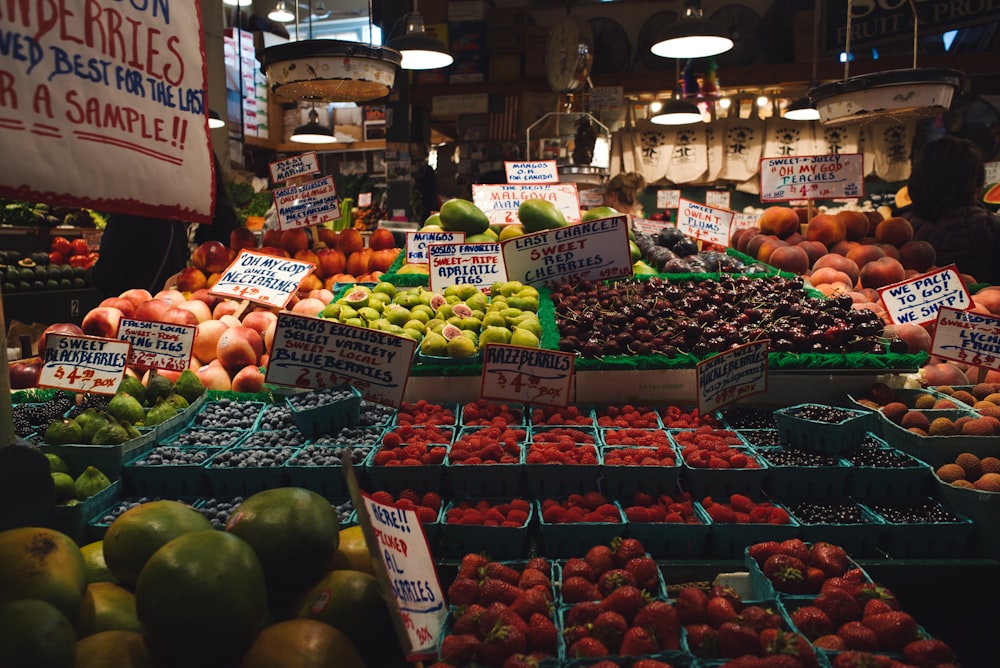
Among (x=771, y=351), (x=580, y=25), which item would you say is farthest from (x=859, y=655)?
(x=580, y=25)

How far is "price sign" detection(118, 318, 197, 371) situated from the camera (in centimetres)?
281

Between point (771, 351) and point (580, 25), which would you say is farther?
point (580, 25)

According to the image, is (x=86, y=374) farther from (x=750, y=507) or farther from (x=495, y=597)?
(x=750, y=507)

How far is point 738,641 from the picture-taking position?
1249 mm

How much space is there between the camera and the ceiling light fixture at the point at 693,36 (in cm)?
475

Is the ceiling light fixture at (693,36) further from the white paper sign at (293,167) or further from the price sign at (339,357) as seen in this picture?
the price sign at (339,357)

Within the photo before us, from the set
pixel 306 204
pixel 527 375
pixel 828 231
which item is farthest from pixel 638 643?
pixel 828 231

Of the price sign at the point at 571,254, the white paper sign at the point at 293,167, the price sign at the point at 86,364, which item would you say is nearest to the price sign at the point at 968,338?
the price sign at the point at 571,254

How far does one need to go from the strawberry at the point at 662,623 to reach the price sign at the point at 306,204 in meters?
3.68

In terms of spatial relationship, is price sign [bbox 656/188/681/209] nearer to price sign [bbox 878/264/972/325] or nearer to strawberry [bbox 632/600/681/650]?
price sign [bbox 878/264/972/325]

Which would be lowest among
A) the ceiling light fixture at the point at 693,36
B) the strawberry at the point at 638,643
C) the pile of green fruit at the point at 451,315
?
the strawberry at the point at 638,643

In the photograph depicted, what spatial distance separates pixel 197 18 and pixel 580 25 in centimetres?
696

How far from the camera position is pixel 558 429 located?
2.25 m

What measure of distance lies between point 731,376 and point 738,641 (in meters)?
1.23
